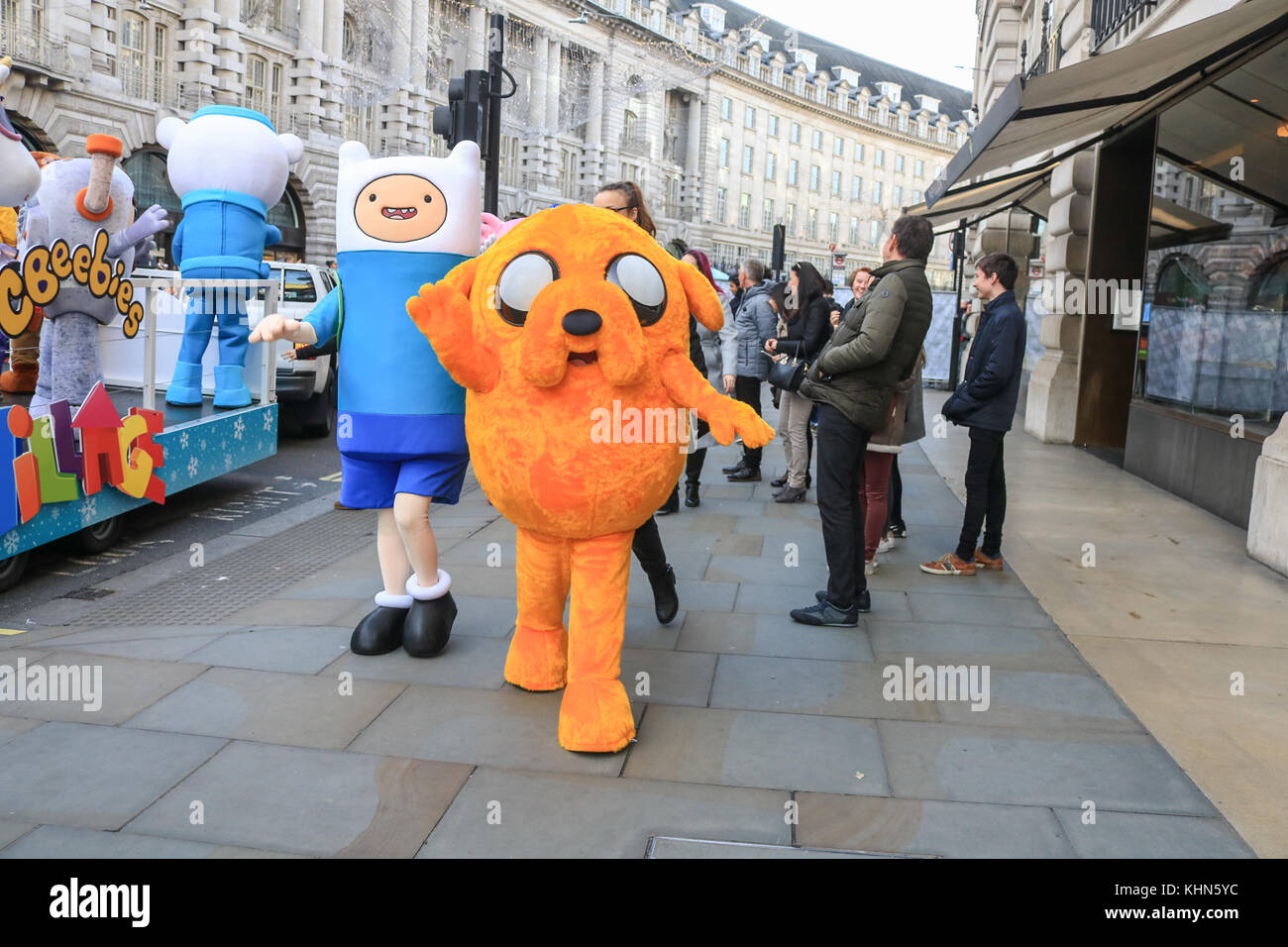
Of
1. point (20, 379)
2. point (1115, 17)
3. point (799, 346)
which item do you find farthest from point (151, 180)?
point (799, 346)

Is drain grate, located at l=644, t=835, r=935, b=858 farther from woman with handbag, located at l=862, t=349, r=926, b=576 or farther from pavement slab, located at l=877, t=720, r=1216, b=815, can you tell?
woman with handbag, located at l=862, t=349, r=926, b=576

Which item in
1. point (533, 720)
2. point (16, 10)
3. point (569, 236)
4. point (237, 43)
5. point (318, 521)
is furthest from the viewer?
point (237, 43)

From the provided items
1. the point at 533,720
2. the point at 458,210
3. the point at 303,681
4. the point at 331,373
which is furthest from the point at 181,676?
the point at 331,373

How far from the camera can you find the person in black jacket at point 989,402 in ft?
19.6

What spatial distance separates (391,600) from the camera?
177 inches

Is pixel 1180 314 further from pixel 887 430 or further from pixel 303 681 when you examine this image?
pixel 303 681

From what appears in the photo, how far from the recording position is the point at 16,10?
2294cm

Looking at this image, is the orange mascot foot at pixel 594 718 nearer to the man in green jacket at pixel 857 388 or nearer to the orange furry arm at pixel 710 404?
the orange furry arm at pixel 710 404

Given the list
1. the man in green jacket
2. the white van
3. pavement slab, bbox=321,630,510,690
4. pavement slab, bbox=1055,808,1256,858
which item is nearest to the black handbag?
the man in green jacket

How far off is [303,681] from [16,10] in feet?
80.7

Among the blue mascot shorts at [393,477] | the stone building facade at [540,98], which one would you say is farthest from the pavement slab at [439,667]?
the stone building facade at [540,98]

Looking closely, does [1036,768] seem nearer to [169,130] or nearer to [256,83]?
[169,130]

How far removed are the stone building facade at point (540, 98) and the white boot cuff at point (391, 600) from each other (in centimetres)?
957

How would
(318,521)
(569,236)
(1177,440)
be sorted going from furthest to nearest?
1. (1177,440)
2. (318,521)
3. (569,236)
